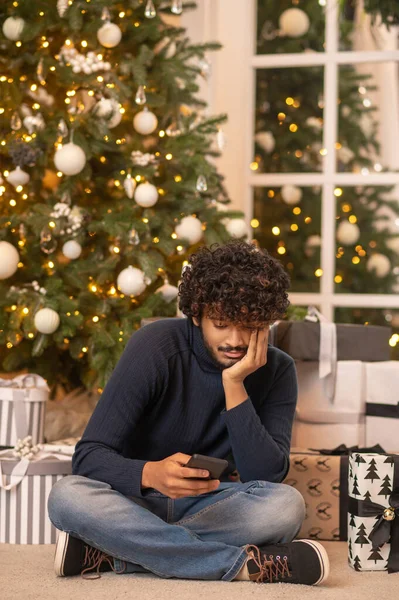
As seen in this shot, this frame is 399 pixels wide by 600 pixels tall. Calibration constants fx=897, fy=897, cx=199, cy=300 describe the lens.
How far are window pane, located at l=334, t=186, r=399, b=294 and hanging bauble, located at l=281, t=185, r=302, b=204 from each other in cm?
17

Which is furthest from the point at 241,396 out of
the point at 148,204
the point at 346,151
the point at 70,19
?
the point at 346,151

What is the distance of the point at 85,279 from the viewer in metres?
3.06

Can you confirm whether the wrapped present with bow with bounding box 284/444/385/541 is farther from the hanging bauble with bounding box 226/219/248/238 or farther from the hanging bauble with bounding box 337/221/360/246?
the hanging bauble with bounding box 337/221/360/246

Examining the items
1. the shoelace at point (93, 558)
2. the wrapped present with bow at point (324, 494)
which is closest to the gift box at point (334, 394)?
the wrapped present with bow at point (324, 494)

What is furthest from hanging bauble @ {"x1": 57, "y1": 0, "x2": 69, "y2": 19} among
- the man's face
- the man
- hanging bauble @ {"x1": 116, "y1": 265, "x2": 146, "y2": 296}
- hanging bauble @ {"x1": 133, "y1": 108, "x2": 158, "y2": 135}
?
the man's face

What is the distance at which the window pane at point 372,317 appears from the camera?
147 inches

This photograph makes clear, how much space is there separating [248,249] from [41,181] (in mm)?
1417

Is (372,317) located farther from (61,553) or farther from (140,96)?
(61,553)

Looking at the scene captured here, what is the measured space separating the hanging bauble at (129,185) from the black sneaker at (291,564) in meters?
1.48

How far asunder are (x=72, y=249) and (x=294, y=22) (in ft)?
5.25

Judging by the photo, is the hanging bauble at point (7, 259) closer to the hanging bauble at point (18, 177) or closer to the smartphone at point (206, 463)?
the hanging bauble at point (18, 177)

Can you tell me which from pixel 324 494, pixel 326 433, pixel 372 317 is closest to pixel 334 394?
pixel 326 433

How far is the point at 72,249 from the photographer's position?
3000mm

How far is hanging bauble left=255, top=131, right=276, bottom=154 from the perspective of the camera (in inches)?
155
